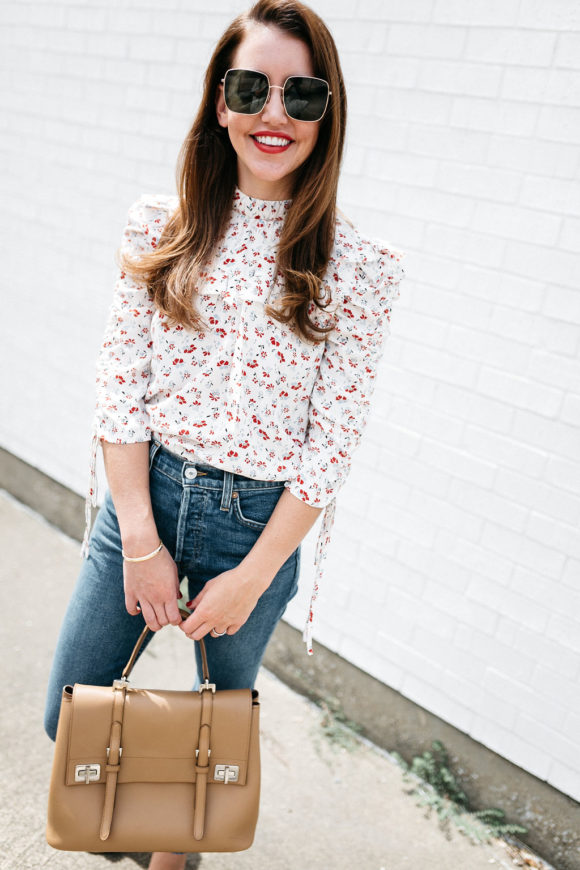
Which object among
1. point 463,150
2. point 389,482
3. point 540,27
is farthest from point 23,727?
point 540,27

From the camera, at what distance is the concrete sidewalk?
231cm

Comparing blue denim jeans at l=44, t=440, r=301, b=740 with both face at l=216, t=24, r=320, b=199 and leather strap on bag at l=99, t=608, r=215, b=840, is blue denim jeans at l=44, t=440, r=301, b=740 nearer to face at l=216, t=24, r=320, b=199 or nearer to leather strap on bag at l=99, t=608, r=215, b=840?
leather strap on bag at l=99, t=608, r=215, b=840

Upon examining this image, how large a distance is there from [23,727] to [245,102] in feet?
6.95

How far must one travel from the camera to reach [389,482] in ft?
9.14

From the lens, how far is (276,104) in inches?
63.0

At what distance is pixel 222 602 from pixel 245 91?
3.50 ft

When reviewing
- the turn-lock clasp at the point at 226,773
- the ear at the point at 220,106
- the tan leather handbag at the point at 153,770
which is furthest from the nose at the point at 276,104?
the turn-lock clasp at the point at 226,773

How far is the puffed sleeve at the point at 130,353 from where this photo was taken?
1.73 metres

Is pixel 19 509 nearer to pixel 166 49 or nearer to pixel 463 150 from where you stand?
pixel 166 49

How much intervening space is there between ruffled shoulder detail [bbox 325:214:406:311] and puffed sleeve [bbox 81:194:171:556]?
1.34ft

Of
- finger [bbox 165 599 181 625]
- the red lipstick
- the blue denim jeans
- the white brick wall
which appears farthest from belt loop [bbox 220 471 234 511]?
the white brick wall

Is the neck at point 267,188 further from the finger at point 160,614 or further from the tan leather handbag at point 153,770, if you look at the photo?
the tan leather handbag at point 153,770

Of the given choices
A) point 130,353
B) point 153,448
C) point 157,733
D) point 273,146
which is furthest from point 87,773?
point 273,146

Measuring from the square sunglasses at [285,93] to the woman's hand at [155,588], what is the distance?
0.95m
